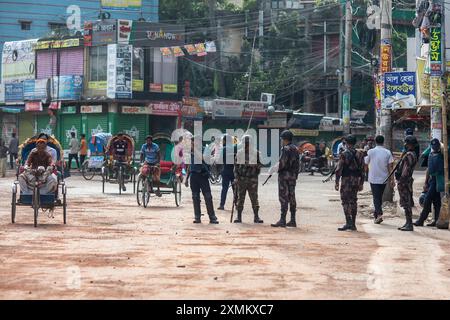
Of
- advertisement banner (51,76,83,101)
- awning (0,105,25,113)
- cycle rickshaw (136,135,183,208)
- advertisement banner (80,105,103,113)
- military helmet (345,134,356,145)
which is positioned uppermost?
advertisement banner (51,76,83,101)

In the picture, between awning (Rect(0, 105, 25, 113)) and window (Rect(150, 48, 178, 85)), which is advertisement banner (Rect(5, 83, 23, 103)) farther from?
window (Rect(150, 48, 178, 85))

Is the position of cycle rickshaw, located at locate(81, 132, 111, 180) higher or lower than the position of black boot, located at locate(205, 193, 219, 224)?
higher

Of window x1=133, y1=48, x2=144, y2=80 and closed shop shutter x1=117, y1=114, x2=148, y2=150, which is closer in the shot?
window x1=133, y1=48, x2=144, y2=80

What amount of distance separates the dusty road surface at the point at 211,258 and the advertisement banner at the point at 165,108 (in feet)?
90.9

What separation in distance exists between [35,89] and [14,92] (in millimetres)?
3042

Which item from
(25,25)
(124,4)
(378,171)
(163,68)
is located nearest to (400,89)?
(378,171)

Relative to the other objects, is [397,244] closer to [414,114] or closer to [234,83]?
[414,114]

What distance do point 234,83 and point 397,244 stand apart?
153ft

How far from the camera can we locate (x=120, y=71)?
46344mm

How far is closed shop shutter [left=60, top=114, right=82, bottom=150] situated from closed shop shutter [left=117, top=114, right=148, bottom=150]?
2517 mm

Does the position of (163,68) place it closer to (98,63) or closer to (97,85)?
(98,63)

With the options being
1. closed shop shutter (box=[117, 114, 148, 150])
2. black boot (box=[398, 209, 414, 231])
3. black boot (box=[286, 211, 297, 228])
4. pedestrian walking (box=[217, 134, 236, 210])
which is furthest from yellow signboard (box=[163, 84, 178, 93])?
black boot (box=[398, 209, 414, 231])

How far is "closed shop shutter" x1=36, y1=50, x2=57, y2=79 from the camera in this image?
5009cm
